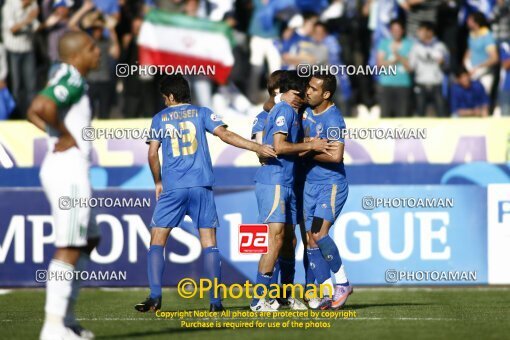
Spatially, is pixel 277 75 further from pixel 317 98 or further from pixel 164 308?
pixel 164 308

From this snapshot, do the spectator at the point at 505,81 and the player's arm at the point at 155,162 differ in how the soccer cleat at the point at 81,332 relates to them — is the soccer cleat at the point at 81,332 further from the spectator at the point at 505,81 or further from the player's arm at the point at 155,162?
the spectator at the point at 505,81

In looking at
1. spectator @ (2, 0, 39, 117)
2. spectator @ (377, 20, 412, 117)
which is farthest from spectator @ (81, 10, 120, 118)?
spectator @ (377, 20, 412, 117)

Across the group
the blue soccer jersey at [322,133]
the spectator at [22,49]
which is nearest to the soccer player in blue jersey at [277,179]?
the blue soccer jersey at [322,133]

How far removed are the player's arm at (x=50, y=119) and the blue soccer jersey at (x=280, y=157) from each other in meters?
3.03

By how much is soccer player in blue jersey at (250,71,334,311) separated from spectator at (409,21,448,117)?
24.0ft

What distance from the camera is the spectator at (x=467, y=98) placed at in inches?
739

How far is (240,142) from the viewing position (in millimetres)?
10820

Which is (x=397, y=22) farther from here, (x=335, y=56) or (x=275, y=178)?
(x=275, y=178)

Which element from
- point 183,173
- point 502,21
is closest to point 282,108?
point 183,173

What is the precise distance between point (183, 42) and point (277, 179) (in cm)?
779

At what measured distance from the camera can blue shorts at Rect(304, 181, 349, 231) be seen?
11.8 m

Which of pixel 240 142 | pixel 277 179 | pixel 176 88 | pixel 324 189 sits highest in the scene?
pixel 176 88

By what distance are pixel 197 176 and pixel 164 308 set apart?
60.6 inches

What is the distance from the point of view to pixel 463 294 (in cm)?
1370
